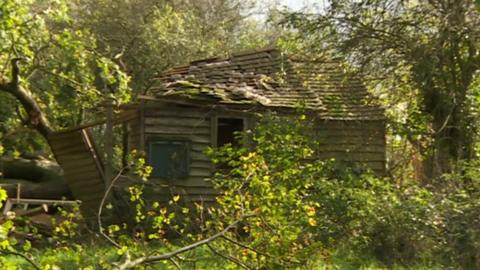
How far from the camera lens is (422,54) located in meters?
12.0

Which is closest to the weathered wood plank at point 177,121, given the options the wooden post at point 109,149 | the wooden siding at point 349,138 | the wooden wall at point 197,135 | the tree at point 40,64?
the wooden wall at point 197,135

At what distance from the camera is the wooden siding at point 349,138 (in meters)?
15.6

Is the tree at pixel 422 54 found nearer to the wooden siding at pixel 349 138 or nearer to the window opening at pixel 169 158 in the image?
the wooden siding at pixel 349 138

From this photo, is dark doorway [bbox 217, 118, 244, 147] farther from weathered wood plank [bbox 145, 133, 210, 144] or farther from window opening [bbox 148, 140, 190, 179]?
window opening [bbox 148, 140, 190, 179]

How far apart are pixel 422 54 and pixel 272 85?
197 inches

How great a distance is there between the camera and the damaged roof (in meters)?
14.5

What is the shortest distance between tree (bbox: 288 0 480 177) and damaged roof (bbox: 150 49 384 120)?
2.94 feet

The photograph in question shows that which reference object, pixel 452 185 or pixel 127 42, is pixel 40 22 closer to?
pixel 452 185

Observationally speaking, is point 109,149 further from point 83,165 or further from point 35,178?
point 35,178

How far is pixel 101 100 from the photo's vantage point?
1391cm

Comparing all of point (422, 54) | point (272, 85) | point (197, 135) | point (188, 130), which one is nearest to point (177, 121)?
point (188, 130)

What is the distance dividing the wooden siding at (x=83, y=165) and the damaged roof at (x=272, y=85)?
83.5 inches

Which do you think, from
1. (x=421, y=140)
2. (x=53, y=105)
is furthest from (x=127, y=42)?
(x=421, y=140)

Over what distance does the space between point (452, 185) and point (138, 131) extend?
25.9ft
